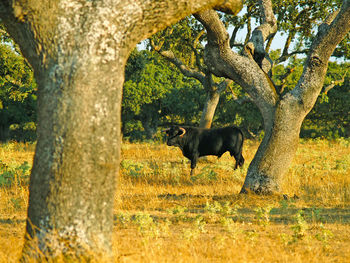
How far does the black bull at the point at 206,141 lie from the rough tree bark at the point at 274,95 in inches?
246

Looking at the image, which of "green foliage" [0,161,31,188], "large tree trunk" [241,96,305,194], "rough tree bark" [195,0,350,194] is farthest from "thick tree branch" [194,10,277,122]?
"green foliage" [0,161,31,188]

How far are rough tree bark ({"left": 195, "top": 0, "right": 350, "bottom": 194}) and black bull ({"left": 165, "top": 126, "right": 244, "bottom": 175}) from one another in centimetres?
625

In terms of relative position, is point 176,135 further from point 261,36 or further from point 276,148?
point 276,148

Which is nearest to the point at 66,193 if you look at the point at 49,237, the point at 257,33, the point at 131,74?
the point at 49,237

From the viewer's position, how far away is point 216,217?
28.5ft

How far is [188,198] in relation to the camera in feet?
36.7

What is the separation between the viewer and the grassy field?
6.13 m

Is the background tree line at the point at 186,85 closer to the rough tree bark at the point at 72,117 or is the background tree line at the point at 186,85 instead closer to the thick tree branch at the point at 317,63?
the thick tree branch at the point at 317,63

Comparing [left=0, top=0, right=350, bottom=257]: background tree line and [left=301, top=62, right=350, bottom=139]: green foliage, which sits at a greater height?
[left=301, top=62, right=350, bottom=139]: green foliage

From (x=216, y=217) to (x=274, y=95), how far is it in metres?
3.98

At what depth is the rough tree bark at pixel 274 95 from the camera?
10750 mm

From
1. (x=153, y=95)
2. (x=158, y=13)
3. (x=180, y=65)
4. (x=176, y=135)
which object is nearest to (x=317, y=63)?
(x=158, y=13)

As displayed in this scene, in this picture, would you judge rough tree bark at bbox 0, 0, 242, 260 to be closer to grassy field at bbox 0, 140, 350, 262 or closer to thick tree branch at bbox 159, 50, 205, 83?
grassy field at bbox 0, 140, 350, 262

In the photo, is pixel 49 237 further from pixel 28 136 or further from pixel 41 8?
pixel 28 136
